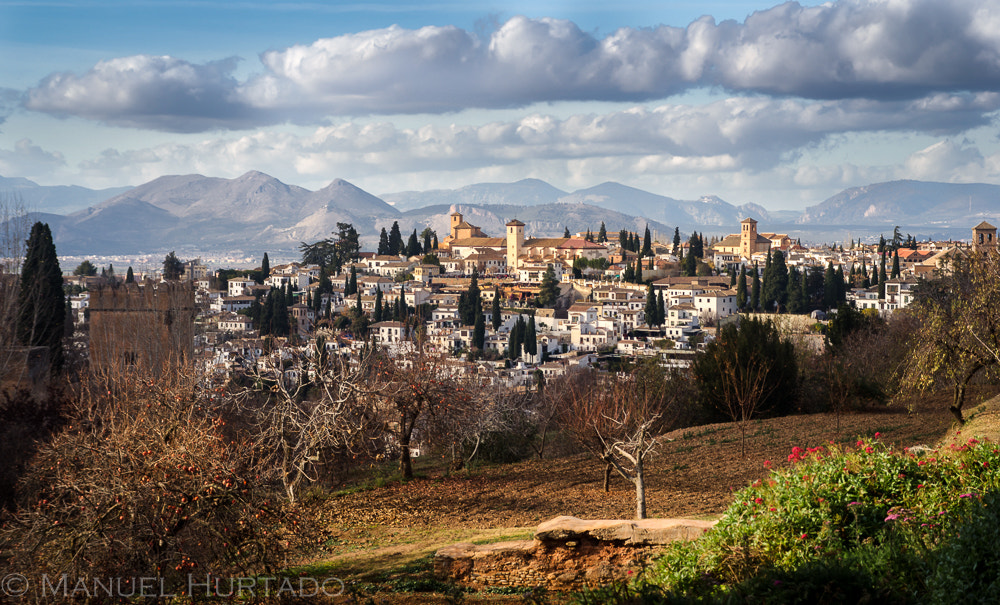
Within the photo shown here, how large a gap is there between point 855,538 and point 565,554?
8.12 feet

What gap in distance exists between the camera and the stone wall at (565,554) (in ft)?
21.9

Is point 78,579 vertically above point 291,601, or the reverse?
point 78,579

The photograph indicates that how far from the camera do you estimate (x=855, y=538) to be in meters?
5.54

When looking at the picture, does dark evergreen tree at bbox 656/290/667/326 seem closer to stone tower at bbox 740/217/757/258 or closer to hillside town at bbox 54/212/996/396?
hillside town at bbox 54/212/996/396

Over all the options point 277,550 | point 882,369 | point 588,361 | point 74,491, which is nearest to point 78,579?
point 74,491

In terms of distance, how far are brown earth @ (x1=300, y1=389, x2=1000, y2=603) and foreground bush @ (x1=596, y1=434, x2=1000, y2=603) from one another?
3.92 feet

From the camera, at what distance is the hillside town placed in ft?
Result: 173

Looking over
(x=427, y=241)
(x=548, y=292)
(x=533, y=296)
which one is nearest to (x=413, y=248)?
(x=427, y=241)

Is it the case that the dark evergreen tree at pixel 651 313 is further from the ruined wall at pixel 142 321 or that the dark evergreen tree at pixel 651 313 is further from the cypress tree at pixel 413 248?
the ruined wall at pixel 142 321

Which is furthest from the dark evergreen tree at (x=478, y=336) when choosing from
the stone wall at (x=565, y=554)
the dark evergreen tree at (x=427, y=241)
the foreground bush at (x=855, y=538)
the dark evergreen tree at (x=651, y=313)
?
the foreground bush at (x=855, y=538)

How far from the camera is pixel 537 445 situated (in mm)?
18797

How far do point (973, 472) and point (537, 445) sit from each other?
43.5 feet

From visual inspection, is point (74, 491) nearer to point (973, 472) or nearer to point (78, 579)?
point (78, 579)

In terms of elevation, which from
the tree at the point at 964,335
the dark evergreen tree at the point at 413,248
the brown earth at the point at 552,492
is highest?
the dark evergreen tree at the point at 413,248
